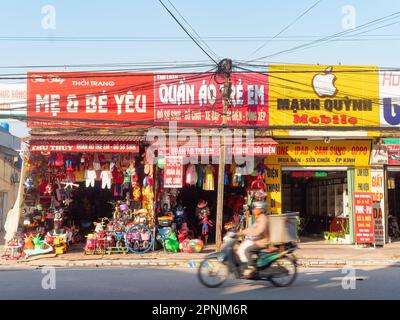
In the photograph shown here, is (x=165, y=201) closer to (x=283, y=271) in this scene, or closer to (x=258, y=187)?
(x=258, y=187)

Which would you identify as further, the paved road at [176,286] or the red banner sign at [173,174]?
the red banner sign at [173,174]

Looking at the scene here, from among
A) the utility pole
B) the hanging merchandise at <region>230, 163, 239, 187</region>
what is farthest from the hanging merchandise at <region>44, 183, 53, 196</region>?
the hanging merchandise at <region>230, 163, 239, 187</region>

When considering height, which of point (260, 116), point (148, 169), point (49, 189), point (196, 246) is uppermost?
point (260, 116)

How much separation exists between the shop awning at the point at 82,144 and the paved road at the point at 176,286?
4.76 meters

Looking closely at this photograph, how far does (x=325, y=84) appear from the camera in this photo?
53.3 ft

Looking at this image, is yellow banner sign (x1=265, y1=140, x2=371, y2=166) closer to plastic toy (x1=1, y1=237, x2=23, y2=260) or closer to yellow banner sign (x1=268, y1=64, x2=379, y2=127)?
yellow banner sign (x1=268, y1=64, x2=379, y2=127)

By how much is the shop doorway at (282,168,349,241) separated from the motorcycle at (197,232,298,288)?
8.72m

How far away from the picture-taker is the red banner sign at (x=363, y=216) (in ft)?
52.3

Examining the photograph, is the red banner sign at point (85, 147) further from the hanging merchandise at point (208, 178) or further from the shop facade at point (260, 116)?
the hanging merchandise at point (208, 178)

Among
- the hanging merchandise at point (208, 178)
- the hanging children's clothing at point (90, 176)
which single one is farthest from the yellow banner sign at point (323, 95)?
the hanging children's clothing at point (90, 176)

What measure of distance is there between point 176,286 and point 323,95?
10113mm

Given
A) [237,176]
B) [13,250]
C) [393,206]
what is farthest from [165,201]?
[393,206]
